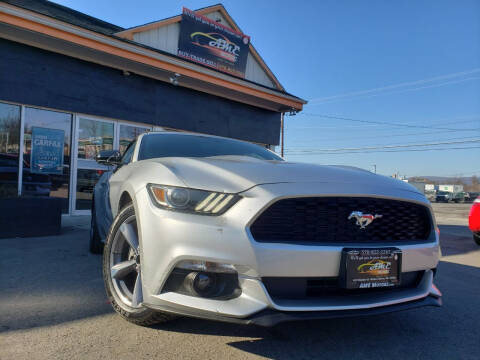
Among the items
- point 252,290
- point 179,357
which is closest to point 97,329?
point 179,357

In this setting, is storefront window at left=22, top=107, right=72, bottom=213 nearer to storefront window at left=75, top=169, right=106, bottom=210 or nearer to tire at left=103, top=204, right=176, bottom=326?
storefront window at left=75, top=169, right=106, bottom=210

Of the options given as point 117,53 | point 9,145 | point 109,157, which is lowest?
point 109,157

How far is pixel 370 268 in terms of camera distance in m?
1.76

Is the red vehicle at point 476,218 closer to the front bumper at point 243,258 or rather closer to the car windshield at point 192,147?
the car windshield at point 192,147

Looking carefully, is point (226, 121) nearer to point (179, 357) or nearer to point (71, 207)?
point (71, 207)

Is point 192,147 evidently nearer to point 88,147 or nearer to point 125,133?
point 88,147

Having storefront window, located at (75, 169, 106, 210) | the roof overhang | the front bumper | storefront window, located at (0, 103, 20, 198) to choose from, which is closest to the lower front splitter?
the front bumper

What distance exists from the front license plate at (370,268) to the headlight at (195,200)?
2.05 feet

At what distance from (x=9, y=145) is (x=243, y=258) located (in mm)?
7333

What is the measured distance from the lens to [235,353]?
1.80m

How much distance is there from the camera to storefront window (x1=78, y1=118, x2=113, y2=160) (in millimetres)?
8086

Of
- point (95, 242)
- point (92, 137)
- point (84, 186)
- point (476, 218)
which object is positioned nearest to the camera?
point (95, 242)

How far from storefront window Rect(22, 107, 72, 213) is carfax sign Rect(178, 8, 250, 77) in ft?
12.9

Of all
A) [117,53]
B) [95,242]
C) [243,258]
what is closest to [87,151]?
[117,53]
